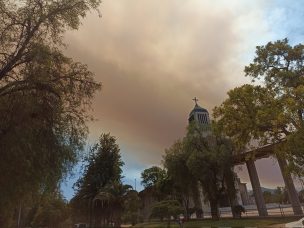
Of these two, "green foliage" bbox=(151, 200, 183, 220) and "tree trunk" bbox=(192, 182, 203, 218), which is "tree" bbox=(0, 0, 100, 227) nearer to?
"green foliage" bbox=(151, 200, 183, 220)

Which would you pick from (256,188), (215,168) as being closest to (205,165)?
(215,168)

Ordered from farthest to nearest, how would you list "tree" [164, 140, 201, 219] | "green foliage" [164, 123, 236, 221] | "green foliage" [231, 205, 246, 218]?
1. "tree" [164, 140, 201, 219]
2. "green foliage" [164, 123, 236, 221]
3. "green foliage" [231, 205, 246, 218]

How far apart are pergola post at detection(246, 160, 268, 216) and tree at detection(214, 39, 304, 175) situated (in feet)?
44.4

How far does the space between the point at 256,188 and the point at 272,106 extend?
781 inches

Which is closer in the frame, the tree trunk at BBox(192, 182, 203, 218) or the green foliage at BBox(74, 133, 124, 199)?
the tree trunk at BBox(192, 182, 203, 218)

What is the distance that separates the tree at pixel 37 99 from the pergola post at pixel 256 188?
29317 millimetres

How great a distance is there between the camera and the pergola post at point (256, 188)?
38125mm

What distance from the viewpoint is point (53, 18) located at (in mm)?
15117

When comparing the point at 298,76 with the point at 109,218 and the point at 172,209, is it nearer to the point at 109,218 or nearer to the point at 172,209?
the point at 172,209

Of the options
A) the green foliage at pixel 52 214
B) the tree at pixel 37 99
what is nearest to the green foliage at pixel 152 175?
the green foliage at pixel 52 214

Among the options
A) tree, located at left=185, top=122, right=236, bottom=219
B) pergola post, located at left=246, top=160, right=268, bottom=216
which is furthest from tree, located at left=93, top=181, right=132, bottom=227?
pergola post, located at left=246, top=160, right=268, bottom=216

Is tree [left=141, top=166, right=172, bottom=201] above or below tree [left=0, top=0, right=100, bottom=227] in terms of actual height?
above

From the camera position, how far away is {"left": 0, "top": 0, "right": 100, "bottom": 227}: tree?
13961mm

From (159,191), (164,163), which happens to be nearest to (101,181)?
(159,191)
